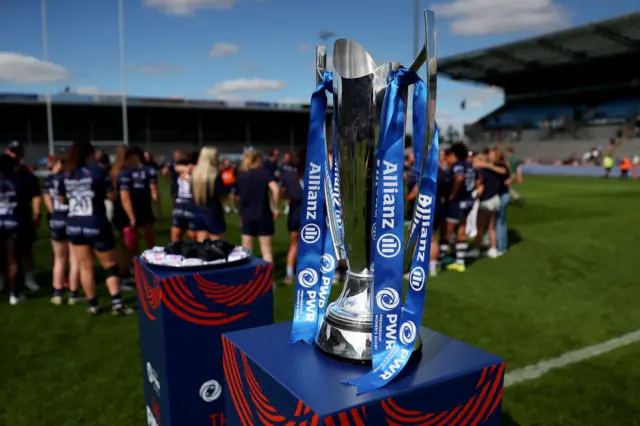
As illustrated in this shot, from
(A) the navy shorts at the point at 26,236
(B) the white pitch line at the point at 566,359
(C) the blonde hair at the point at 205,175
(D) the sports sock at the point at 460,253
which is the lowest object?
(B) the white pitch line at the point at 566,359

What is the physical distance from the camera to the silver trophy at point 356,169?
139 centimetres

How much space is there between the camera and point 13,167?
5410 millimetres

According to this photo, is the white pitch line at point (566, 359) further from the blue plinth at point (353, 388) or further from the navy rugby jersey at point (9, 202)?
the navy rugby jersey at point (9, 202)

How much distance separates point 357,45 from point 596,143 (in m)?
40.2

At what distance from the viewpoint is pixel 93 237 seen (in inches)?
184

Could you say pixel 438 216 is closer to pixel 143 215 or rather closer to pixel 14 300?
pixel 143 215

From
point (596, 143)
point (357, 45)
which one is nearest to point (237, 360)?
point (357, 45)

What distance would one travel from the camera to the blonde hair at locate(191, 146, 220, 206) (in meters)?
5.40

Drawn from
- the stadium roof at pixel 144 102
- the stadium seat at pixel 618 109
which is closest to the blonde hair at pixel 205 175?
the stadium roof at pixel 144 102

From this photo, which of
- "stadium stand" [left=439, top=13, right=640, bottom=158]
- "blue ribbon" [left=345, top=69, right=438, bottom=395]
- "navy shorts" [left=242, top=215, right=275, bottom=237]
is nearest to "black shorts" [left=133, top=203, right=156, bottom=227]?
"navy shorts" [left=242, top=215, right=275, bottom=237]

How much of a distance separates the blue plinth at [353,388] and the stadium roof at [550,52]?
35.9 meters

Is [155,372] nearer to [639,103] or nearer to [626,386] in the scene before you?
[626,386]

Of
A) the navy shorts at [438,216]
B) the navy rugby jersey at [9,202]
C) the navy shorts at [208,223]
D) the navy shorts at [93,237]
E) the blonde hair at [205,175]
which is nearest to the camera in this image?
the navy shorts at [93,237]

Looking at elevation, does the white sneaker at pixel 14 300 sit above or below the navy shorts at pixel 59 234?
below
